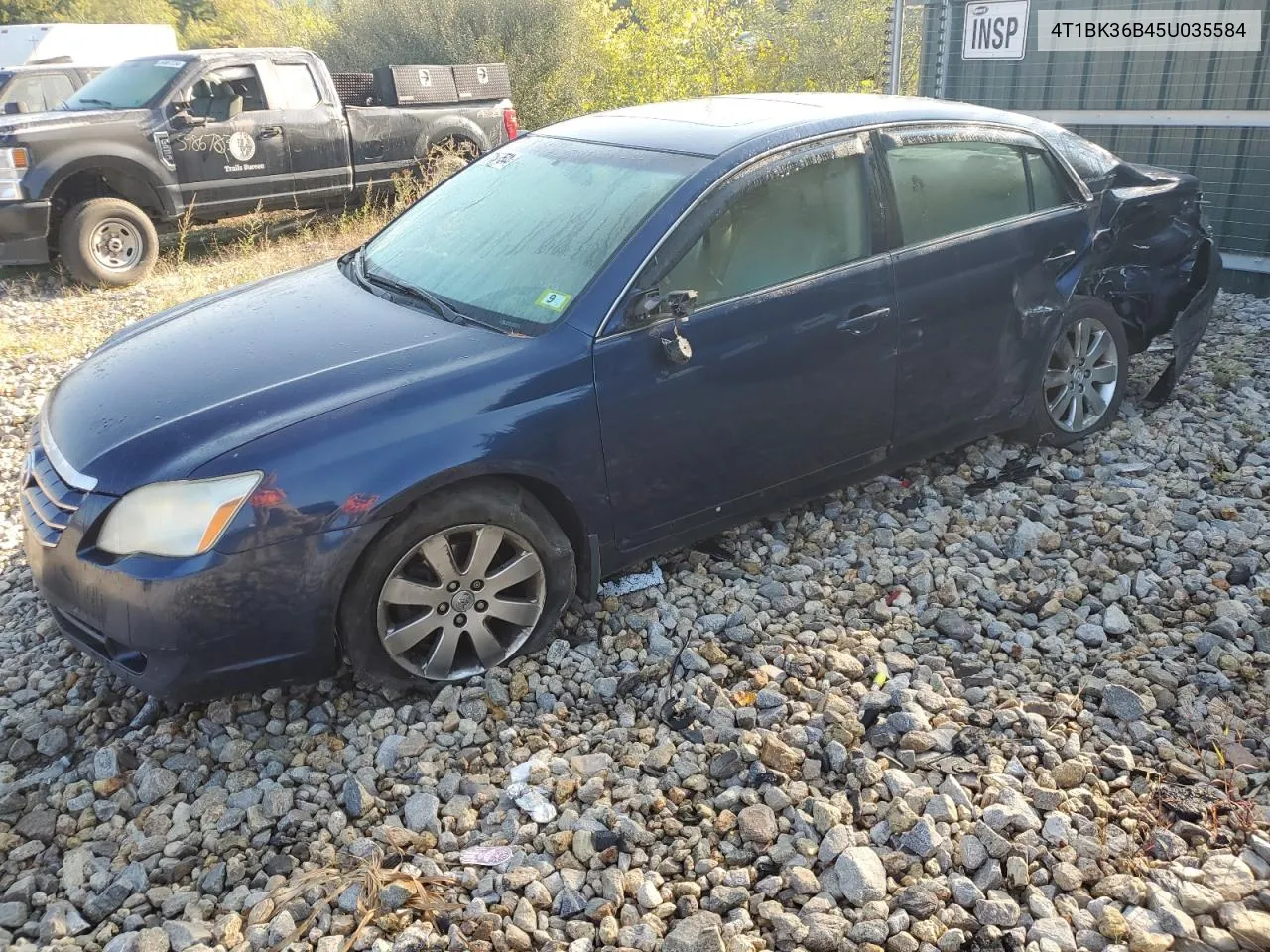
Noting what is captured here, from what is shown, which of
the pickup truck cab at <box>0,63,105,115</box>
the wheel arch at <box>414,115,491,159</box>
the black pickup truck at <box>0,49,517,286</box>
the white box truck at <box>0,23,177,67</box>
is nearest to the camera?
the black pickup truck at <box>0,49,517,286</box>

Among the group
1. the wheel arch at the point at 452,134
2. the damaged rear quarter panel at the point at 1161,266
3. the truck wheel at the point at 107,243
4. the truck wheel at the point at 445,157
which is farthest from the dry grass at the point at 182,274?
the damaged rear quarter panel at the point at 1161,266

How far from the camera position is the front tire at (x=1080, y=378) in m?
4.91

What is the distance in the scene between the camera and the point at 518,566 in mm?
3490

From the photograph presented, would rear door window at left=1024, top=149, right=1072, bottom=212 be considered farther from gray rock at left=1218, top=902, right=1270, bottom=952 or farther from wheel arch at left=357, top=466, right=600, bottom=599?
gray rock at left=1218, top=902, right=1270, bottom=952

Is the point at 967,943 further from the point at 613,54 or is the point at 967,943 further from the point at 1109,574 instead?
the point at 613,54

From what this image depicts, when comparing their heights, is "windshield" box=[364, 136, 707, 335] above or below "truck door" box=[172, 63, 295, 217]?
above

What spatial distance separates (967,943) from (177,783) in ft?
7.64

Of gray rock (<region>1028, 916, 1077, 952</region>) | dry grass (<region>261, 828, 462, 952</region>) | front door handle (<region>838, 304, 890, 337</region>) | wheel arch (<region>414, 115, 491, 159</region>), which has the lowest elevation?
gray rock (<region>1028, 916, 1077, 952</region>)

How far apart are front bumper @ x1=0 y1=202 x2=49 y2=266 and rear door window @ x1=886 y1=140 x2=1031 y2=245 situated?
740 cm

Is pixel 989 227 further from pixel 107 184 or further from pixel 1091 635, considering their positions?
pixel 107 184

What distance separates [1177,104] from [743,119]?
5.22 m

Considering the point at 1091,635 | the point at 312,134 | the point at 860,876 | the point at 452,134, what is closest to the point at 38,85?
the point at 312,134

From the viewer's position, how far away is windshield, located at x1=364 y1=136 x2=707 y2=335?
3.64 meters

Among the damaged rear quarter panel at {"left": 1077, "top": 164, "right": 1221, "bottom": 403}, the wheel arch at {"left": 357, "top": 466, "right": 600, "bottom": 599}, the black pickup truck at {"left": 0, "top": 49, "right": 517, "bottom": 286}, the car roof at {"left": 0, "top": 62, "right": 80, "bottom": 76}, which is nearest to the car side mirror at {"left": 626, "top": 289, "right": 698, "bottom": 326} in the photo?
the wheel arch at {"left": 357, "top": 466, "right": 600, "bottom": 599}
